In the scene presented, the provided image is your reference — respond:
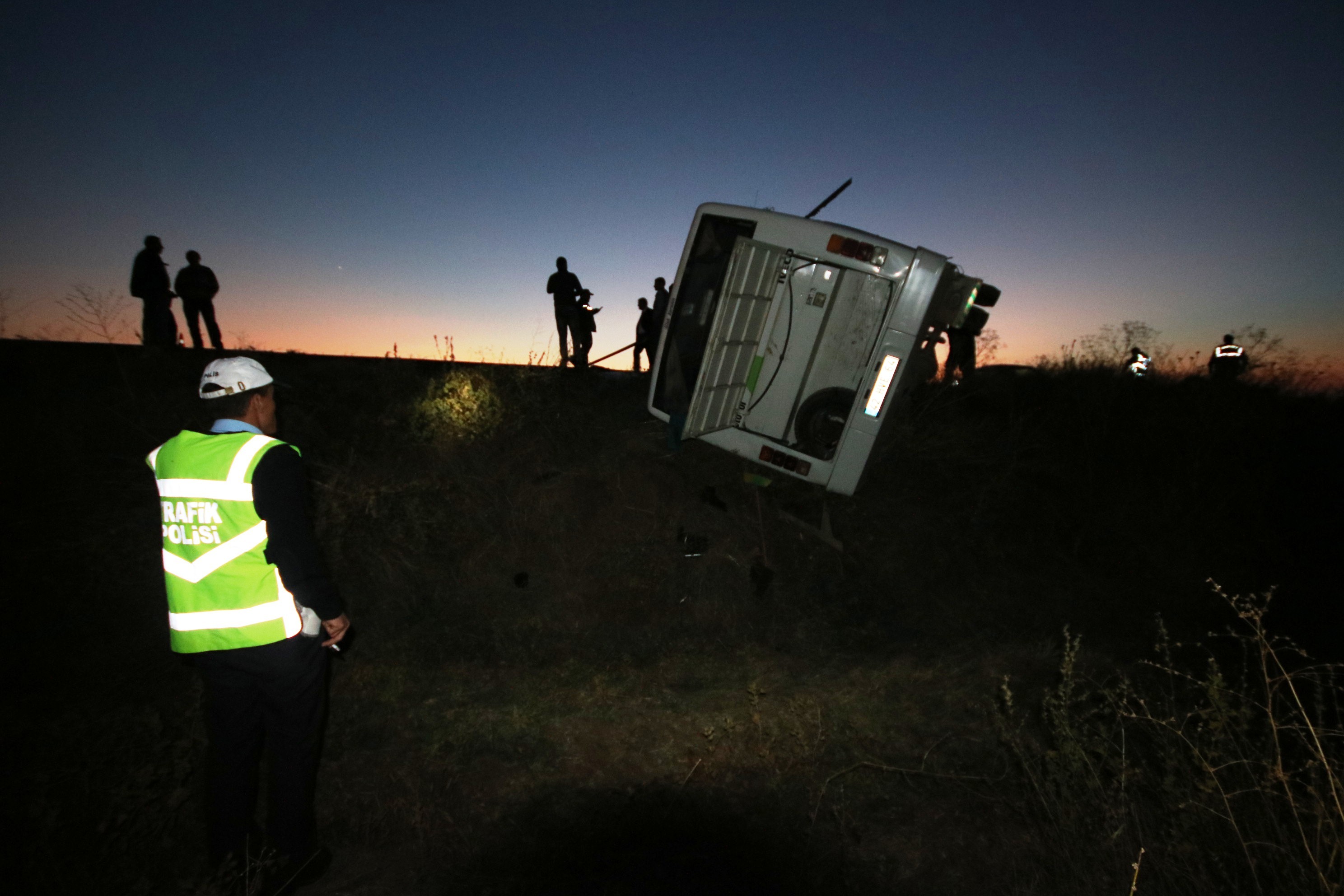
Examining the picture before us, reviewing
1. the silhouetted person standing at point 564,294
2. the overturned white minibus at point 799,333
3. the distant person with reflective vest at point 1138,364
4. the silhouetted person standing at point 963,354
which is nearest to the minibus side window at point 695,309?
the overturned white minibus at point 799,333

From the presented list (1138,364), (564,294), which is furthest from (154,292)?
(1138,364)

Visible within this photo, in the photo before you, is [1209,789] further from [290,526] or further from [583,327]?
[583,327]

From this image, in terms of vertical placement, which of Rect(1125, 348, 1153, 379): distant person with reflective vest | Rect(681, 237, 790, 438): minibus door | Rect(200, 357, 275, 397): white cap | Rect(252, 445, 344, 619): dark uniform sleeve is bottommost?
Rect(252, 445, 344, 619): dark uniform sleeve

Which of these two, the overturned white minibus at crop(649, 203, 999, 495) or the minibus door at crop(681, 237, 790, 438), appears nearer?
the overturned white minibus at crop(649, 203, 999, 495)

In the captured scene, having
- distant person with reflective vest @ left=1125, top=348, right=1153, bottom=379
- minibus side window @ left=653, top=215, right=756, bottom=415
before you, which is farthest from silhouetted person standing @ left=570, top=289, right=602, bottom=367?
distant person with reflective vest @ left=1125, top=348, right=1153, bottom=379

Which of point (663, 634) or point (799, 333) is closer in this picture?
point (663, 634)

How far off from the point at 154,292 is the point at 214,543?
21.8ft

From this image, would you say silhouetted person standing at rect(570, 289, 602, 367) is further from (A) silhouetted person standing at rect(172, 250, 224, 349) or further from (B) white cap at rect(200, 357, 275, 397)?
(B) white cap at rect(200, 357, 275, 397)

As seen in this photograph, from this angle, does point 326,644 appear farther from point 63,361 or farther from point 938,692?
point 63,361

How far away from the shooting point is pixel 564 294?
8742 millimetres

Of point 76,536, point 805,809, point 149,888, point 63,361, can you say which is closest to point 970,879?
point 805,809

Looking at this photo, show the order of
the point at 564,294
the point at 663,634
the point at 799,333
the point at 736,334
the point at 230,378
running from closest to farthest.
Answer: the point at 230,378 → the point at 663,634 → the point at 736,334 → the point at 799,333 → the point at 564,294

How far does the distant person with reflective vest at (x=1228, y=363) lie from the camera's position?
1039 cm

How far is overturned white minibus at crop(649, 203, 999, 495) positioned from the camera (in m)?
5.15
